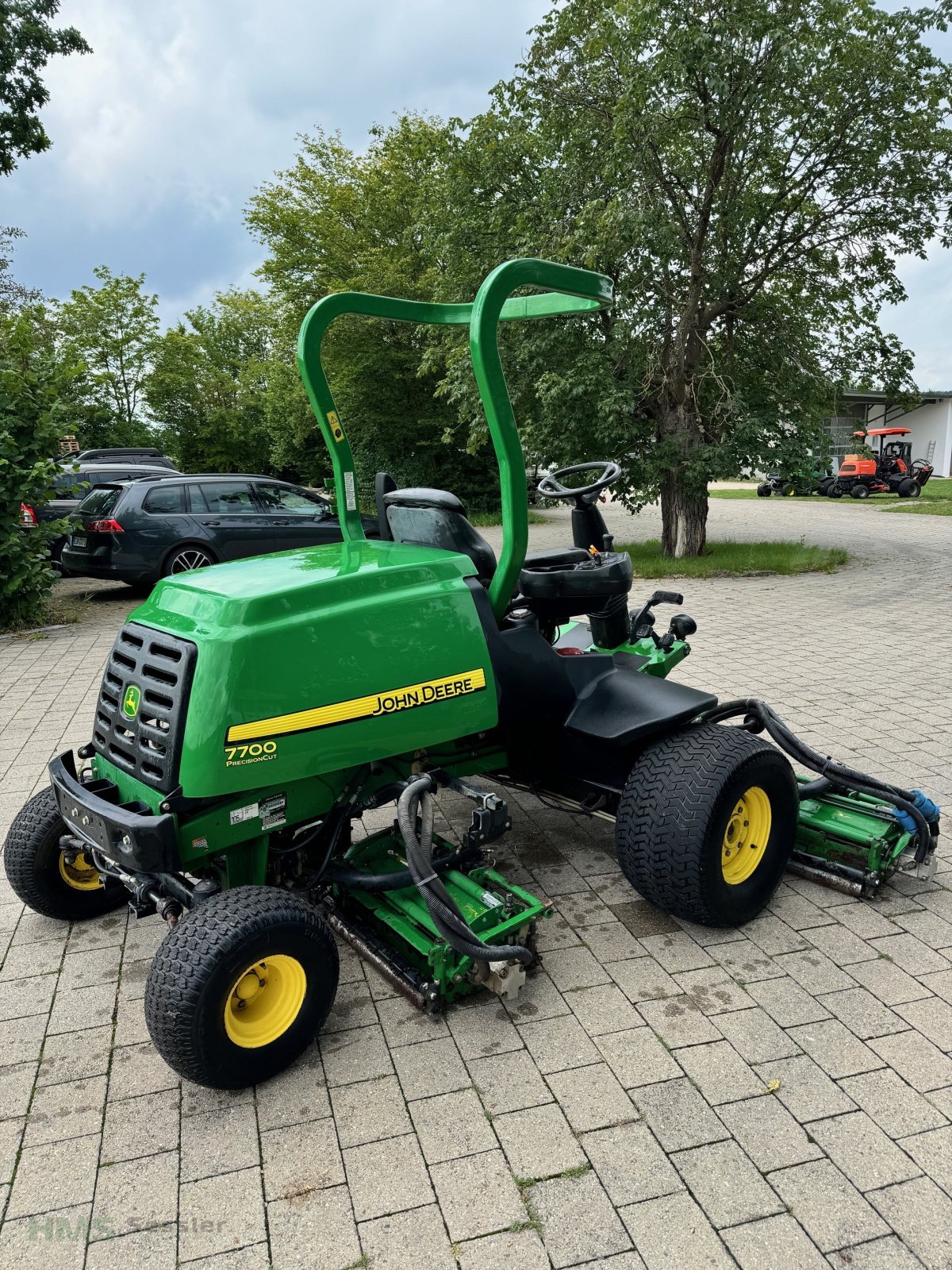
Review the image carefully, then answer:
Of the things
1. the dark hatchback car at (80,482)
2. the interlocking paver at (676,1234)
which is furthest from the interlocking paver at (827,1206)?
the dark hatchback car at (80,482)

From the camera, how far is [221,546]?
10695mm

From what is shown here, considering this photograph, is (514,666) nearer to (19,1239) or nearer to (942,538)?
(19,1239)

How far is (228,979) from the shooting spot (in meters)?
2.39

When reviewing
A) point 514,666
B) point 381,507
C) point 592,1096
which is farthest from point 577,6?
point 592,1096

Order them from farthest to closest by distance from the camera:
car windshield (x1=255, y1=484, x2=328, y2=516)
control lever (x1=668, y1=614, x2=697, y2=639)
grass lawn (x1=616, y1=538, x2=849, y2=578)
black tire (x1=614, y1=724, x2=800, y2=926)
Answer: grass lawn (x1=616, y1=538, x2=849, y2=578) < car windshield (x1=255, y1=484, x2=328, y2=516) < control lever (x1=668, y1=614, x2=697, y2=639) < black tire (x1=614, y1=724, x2=800, y2=926)

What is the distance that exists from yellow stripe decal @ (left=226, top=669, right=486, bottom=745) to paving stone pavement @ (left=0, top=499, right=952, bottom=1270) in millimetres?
961

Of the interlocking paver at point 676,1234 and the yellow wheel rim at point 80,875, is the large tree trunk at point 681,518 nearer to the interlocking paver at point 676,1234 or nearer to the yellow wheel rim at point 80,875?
the yellow wheel rim at point 80,875

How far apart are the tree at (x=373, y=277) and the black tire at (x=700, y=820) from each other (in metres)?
14.4

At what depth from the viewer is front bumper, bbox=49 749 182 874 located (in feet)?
8.12

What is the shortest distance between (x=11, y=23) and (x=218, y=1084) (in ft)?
50.8

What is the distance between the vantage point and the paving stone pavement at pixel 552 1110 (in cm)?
205

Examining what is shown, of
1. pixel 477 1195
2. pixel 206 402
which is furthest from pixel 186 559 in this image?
pixel 206 402

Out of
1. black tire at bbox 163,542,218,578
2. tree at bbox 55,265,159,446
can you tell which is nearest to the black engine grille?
black tire at bbox 163,542,218,578

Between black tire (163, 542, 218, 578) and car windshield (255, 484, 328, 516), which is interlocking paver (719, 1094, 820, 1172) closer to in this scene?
black tire (163, 542, 218, 578)
